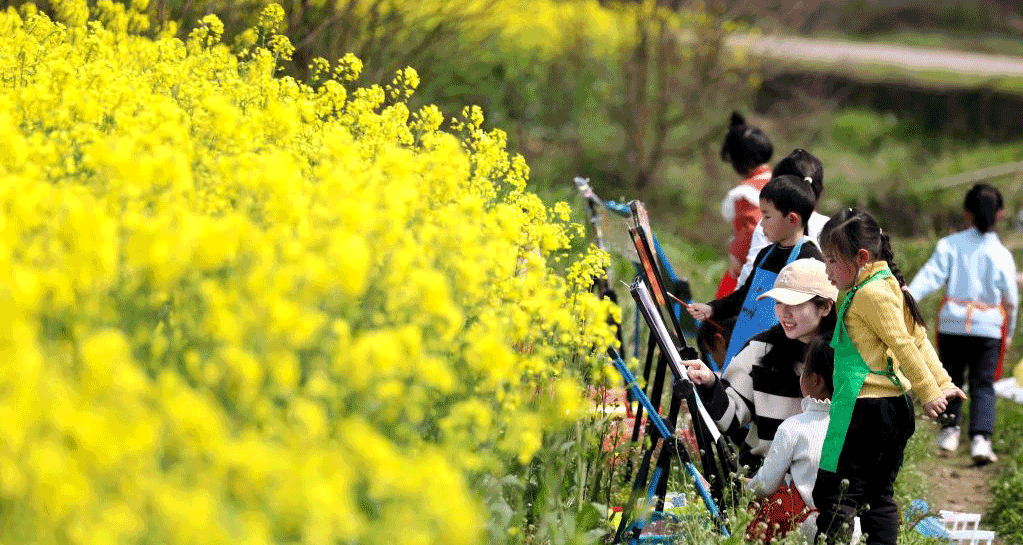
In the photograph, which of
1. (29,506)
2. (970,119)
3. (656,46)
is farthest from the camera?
(970,119)

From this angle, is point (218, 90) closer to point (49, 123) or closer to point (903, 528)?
point (49, 123)

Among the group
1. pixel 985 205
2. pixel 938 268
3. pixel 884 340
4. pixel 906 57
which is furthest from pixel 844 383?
pixel 906 57

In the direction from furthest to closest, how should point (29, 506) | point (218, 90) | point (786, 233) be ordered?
point (786, 233) < point (218, 90) < point (29, 506)

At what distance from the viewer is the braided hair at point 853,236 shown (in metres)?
3.76

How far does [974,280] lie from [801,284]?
2564 mm

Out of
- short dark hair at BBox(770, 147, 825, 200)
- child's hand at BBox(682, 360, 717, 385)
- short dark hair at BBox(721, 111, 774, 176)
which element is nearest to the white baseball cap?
child's hand at BBox(682, 360, 717, 385)

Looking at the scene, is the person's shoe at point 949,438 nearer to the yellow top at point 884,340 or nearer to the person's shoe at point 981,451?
the person's shoe at point 981,451

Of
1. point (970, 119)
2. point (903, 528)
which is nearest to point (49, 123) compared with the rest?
point (903, 528)

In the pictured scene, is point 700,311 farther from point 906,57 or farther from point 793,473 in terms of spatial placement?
point 906,57

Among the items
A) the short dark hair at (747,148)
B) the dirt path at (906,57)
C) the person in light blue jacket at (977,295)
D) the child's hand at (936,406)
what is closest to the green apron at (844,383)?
the child's hand at (936,406)

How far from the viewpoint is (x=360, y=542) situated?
2514 mm

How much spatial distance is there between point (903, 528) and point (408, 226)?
2124 millimetres

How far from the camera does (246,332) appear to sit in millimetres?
2178

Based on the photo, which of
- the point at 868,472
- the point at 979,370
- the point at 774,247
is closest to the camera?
the point at 868,472
